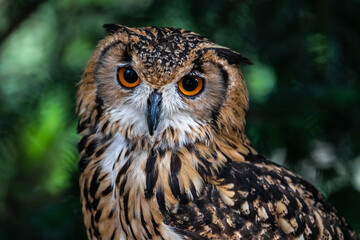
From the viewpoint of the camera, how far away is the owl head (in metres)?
1.90

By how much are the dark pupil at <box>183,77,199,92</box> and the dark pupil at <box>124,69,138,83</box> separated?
21 centimetres

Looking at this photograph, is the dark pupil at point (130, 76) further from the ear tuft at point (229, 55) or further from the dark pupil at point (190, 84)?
the ear tuft at point (229, 55)

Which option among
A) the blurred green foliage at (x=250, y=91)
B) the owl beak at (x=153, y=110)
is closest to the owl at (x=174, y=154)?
the owl beak at (x=153, y=110)

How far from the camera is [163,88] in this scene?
1938mm

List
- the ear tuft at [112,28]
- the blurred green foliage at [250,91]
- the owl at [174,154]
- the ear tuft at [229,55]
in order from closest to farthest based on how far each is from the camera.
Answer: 1. the owl at [174,154]
2. the ear tuft at [229,55]
3. the ear tuft at [112,28]
4. the blurred green foliage at [250,91]

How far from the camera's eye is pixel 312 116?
8.34 feet

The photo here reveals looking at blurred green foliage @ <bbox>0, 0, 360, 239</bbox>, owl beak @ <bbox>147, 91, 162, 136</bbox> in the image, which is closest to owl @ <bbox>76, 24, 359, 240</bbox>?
owl beak @ <bbox>147, 91, 162, 136</bbox>

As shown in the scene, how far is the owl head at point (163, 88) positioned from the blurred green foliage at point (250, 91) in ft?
1.89

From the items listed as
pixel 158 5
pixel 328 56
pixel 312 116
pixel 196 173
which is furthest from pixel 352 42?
pixel 196 173

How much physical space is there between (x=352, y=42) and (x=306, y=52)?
27cm

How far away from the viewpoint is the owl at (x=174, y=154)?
73.6 inches

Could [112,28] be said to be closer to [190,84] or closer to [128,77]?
[128,77]

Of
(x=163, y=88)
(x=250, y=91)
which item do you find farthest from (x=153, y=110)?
(x=250, y=91)

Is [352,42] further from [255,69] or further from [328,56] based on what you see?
[255,69]
